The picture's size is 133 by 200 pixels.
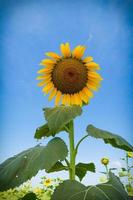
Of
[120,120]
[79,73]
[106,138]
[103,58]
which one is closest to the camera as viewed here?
[106,138]

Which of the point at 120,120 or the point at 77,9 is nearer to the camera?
the point at 120,120

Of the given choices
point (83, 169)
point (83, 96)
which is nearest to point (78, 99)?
point (83, 96)

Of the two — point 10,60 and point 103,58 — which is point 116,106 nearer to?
point 103,58

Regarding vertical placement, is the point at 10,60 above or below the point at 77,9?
below

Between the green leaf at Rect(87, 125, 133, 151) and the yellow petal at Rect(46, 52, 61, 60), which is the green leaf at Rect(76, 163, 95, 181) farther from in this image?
the yellow petal at Rect(46, 52, 61, 60)

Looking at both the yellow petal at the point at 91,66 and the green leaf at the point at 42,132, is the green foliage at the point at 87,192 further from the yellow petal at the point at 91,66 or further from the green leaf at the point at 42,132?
the yellow petal at the point at 91,66

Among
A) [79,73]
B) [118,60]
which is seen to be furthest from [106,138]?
[118,60]

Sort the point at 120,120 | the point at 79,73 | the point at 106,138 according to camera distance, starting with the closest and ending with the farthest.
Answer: the point at 106,138, the point at 79,73, the point at 120,120
